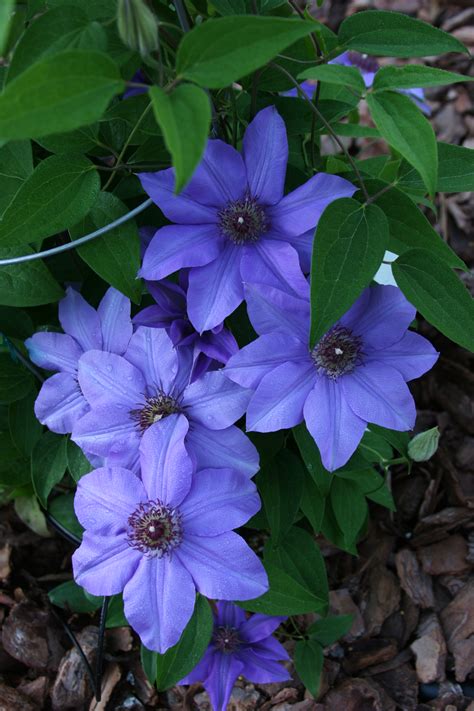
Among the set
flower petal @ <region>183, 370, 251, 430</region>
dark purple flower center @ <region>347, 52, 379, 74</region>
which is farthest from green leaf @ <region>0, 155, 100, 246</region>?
dark purple flower center @ <region>347, 52, 379, 74</region>

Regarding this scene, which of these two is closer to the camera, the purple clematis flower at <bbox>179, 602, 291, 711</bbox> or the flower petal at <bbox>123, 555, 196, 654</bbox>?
the flower petal at <bbox>123, 555, 196, 654</bbox>

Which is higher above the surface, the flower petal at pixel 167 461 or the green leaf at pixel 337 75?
the green leaf at pixel 337 75

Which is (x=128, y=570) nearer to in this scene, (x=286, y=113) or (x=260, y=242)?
(x=260, y=242)

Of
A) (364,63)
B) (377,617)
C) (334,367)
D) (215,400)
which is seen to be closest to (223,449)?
(215,400)

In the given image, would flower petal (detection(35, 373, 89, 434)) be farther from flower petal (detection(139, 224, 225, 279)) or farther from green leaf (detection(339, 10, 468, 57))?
green leaf (detection(339, 10, 468, 57))

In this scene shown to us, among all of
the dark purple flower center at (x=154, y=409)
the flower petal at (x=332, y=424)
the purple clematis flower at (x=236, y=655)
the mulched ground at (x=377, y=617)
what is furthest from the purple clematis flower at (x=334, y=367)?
the mulched ground at (x=377, y=617)

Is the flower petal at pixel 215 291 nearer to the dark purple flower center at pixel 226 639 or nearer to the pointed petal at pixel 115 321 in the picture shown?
the pointed petal at pixel 115 321
